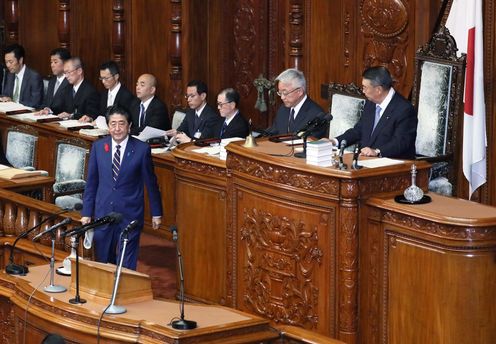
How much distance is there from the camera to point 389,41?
1091cm

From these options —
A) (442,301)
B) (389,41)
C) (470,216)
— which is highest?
(389,41)

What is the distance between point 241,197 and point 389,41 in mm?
3057

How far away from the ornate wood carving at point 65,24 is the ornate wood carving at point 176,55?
205 cm

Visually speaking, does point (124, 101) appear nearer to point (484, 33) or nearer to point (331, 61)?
point (331, 61)

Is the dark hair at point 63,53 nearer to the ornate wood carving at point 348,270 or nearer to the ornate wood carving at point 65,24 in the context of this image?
the ornate wood carving at point 65,24

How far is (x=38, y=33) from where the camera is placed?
15383mm

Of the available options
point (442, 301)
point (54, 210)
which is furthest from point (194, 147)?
point (442, 301)

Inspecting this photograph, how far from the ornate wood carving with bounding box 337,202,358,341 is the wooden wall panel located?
817 cm

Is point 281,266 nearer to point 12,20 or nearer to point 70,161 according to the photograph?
point 70,161

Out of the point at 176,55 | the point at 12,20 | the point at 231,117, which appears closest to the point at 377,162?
the point at 231,117

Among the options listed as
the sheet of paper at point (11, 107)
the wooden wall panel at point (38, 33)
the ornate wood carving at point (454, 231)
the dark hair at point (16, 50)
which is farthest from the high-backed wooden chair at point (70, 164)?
the wooden wall panel at point (38, 33)

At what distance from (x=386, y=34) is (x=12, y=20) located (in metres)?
6.06

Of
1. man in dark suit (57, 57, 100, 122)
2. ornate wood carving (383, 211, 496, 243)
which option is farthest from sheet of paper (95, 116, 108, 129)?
ornate wood carving (383, 211, 496, 243)

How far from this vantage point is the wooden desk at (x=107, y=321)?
649 centimetres
